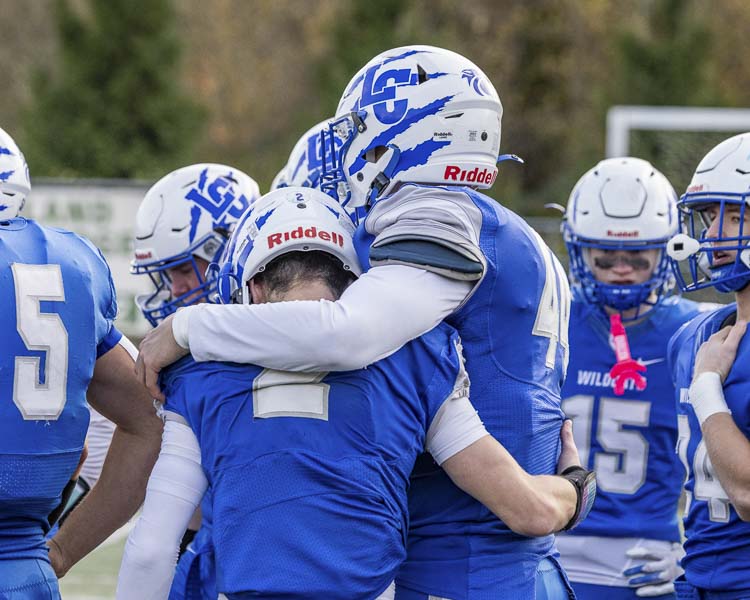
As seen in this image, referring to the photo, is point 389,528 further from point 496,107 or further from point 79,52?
point 79,52

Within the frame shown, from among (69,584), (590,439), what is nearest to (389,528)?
(590,439)

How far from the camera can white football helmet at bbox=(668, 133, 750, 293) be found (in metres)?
3.59

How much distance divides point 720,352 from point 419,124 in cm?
117

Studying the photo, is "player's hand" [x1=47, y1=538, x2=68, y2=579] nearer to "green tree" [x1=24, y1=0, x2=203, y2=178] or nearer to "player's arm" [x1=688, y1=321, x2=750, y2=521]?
"player's arm" [x1=688, y1=321, x2=750, y2=521]

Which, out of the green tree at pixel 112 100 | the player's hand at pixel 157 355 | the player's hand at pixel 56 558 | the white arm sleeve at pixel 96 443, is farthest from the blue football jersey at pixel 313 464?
the green tree at pixel 112 100

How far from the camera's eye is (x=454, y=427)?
258 centimetres

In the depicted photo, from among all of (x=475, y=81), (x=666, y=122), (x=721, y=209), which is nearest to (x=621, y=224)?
(x=721, y=209)

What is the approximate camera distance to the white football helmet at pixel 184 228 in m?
4.29

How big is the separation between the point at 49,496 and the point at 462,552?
1.03 meters

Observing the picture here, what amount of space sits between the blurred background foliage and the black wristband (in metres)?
10.4

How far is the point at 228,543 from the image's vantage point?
2.54m

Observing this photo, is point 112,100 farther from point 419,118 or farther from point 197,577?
point 197,577

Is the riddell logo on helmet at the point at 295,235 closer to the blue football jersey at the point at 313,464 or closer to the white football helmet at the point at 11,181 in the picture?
the blue football jersey at the point at 313,464

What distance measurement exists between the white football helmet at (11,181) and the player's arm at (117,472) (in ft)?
1.57
